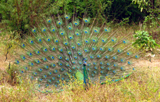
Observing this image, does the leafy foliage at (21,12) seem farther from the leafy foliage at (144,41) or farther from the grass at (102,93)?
the grass at (102,93)

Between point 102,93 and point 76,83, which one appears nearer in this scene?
point 102,93

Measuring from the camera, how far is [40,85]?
19.4 ft

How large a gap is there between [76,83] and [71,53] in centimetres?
151

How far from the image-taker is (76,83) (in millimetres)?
4539

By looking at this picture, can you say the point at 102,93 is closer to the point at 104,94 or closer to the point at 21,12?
the point at 104,94

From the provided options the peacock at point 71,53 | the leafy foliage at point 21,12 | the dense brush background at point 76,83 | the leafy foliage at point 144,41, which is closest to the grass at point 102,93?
the dense brush background at point 76,83

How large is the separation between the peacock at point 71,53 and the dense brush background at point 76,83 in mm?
469

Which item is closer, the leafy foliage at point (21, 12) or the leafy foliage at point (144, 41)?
the leafy foliage at point (144, 41)

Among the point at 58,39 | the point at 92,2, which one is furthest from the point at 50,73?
the point at 92,2

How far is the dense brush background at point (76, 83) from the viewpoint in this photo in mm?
4059

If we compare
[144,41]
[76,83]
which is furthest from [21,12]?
[76,83]

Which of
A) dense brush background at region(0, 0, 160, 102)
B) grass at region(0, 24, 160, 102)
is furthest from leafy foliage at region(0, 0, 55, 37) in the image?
grass at region(0, 24, 160, 102)

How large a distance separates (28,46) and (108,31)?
7.50 feet

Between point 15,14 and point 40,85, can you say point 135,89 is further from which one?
point 15,14
